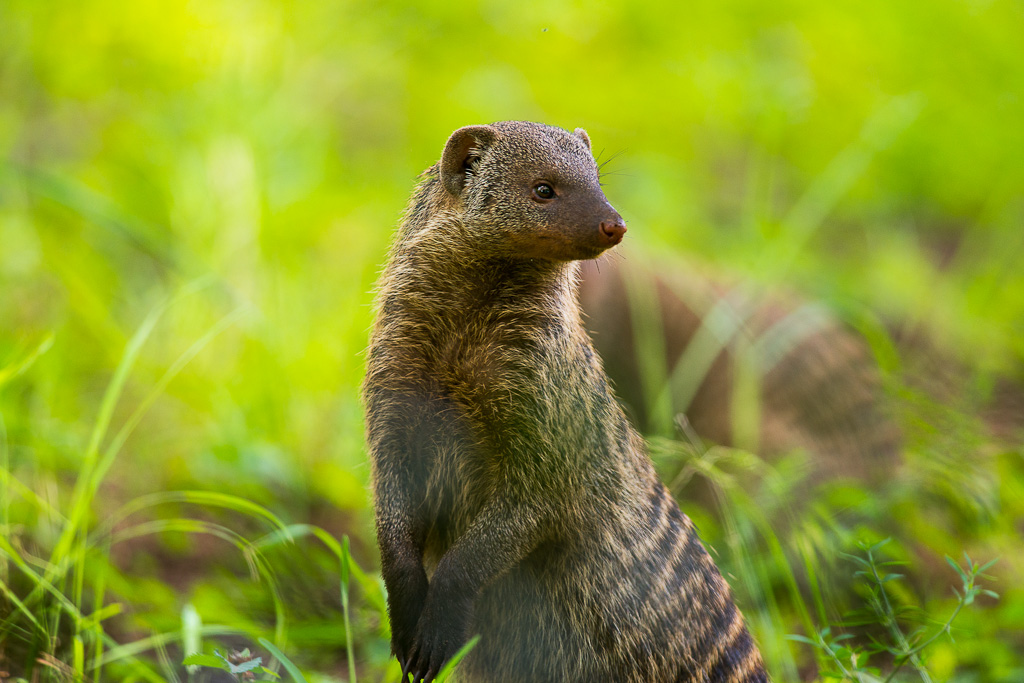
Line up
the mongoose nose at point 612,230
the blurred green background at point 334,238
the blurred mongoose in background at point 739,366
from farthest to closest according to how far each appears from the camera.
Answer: the blurred mongoose in background at point 739,366 → the blurred green background at point 334,238 → the mongoose nose at point 612,230

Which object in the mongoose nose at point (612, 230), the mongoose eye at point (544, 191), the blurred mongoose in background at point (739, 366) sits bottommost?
the blurred mongoose in background at point (739, 366)

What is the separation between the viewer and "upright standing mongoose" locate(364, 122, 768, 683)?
2363mm

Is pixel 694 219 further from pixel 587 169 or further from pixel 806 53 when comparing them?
pixel 587 169

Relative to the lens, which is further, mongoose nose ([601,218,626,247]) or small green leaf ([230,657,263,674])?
mongoose nose ([601,218,626,247])

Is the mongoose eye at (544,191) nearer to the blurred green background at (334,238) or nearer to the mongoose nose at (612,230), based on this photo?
the mongoose nose at (612,230)

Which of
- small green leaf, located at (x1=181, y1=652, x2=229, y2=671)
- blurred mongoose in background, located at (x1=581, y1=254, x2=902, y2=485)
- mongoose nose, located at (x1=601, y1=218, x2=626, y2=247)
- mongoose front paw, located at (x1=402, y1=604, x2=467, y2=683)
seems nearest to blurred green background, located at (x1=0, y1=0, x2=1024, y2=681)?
blurred mongoose in background, located at (x1=581, y1=254, x2=902, y2=485)

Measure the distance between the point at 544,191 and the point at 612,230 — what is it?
0.85ft

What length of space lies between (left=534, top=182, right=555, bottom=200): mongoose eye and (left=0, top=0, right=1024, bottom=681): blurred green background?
0.74m

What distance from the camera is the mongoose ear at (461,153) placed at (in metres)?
2.54

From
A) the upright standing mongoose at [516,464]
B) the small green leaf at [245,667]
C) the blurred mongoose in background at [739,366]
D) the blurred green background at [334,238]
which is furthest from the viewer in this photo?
the blurred mongoose in background at [739,366]

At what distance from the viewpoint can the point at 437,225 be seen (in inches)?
101

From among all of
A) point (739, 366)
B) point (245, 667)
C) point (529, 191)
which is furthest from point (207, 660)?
point (739, 366)

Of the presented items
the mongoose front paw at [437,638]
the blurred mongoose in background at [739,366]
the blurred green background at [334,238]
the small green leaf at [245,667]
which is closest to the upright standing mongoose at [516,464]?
the mongoose front paw at [437,638]

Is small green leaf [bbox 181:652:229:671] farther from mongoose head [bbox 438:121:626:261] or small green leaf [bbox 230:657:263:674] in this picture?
mongoose head [bbox 438:121:626:261]
